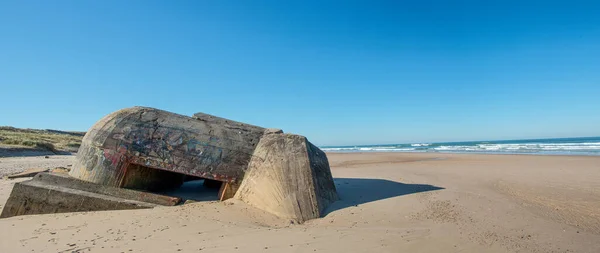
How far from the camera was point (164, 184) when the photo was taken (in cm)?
662

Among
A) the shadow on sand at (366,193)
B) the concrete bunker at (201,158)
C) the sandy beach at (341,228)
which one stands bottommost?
the sandy beach at (341,228)

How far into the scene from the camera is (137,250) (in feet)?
11.3

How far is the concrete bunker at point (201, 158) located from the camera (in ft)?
17.6

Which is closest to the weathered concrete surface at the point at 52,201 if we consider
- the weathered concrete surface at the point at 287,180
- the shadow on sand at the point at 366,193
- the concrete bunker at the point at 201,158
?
the concrete bunker at the point at 201,158

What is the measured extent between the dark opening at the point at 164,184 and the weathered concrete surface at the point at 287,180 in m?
1.09

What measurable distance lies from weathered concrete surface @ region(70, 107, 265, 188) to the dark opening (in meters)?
0.21

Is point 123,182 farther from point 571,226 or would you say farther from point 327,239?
point 571,226

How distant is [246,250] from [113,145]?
11.5 feet

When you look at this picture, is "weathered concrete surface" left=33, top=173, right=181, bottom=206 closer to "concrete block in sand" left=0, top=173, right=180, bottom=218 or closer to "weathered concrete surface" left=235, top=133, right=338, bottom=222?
"concrete block in sand" left=0, top=173, right=180, bottom=218

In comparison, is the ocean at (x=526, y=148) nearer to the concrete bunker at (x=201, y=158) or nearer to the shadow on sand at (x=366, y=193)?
the shadow on sand at (x=366, y=193)

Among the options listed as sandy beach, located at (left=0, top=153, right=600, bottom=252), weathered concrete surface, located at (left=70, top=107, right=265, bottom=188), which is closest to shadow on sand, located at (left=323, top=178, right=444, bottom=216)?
sandy beach, located at (left=0, top=153, right=600, bottom=252)

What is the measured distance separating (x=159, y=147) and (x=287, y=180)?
232 centimetres

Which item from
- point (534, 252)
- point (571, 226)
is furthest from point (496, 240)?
point (571, 226)

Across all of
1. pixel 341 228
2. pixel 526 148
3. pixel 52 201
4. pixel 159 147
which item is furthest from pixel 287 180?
pixel 526 148
